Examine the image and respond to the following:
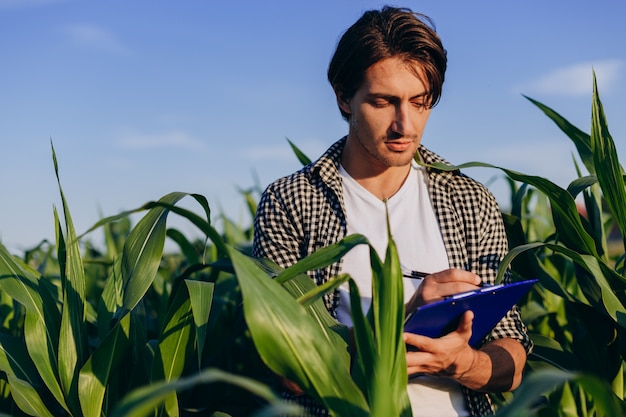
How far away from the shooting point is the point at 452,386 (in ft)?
4.99

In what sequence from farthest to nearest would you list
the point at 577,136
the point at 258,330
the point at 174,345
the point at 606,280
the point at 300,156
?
the point at 300,156 < the point at 577,136 < the point at 606,280 < the point at 174,345 < the point at 258,330

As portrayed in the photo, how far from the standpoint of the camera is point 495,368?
147 centimetres

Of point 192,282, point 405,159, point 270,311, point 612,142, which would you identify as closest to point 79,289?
point 192,282

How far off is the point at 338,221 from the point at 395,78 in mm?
321

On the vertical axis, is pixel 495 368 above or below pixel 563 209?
below

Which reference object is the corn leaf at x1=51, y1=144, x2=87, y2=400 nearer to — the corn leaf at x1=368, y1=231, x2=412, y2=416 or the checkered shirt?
the checkered shirt

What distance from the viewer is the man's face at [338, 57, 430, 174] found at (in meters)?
1.56

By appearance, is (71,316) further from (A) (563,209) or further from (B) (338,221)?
(A) (563,209)

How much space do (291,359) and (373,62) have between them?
2.67ft

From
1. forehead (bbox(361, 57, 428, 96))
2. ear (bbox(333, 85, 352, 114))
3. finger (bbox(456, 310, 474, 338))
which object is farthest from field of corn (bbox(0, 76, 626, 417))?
ear (bbox(333, 85, 352, 114))

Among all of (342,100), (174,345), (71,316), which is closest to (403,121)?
(342,100)

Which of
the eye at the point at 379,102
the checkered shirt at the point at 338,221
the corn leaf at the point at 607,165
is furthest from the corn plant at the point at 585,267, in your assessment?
the eye at the point at 379,102

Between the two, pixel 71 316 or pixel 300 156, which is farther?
pixel 300 156

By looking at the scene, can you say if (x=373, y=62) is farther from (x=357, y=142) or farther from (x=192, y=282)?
(x=192, y=282)
